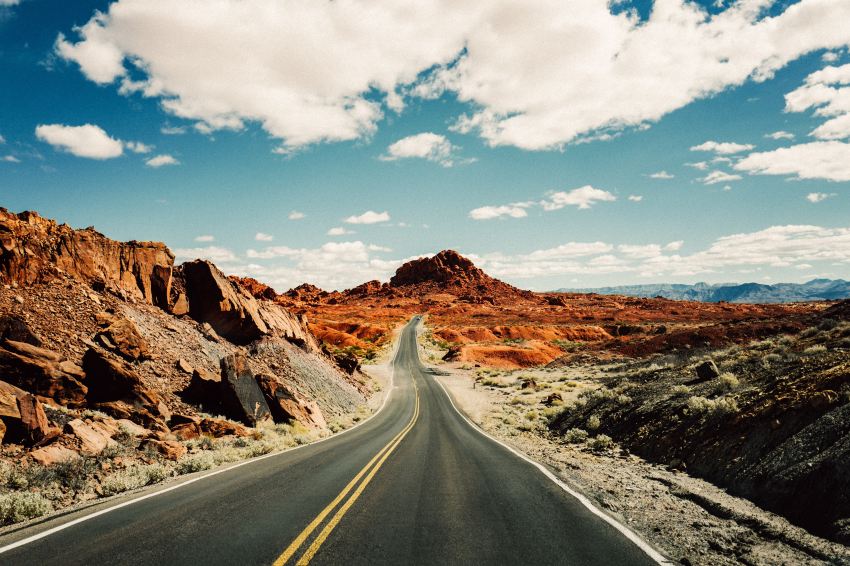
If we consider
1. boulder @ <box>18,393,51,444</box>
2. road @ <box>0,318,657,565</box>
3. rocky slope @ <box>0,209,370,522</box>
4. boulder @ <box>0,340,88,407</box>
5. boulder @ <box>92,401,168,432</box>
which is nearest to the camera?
road @ <box>0,318,657,565</box>

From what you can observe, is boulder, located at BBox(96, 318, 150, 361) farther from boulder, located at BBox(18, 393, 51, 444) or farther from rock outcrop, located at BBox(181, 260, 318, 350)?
rock outcrop, located at BBox(181, 260, 318, 350)

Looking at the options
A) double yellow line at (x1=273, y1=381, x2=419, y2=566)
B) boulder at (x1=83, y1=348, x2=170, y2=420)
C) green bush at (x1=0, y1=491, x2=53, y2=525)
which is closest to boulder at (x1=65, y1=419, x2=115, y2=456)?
boulder at (x1=83, y1=348, x2=170, y2=420)

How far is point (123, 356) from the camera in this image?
1628 centimetres

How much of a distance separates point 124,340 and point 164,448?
745cm

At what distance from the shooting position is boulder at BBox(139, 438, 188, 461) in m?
11.4

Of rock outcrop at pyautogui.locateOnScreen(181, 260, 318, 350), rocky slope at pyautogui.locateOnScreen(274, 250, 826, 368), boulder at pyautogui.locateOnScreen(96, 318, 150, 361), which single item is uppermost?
rock outcrop at pyautogui.locateOnScreen(181, 260, 318, 350)

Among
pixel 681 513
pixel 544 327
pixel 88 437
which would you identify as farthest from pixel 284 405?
pixel 544 327

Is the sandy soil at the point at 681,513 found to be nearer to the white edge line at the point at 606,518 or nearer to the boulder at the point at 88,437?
the white edge line at the point at 606,518

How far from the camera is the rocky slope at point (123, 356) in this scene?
11117mm

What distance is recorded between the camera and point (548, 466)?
1140cm

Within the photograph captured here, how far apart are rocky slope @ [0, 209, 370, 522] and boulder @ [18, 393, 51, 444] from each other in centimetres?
2

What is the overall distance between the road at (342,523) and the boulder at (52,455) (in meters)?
2.61

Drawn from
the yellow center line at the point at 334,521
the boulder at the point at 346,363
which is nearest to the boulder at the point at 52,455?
the yellow center line at the point at 334,521

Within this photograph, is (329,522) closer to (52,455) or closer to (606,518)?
(606,518)
